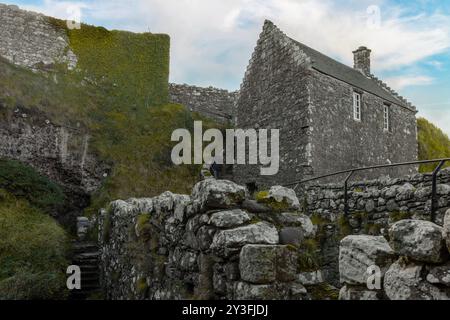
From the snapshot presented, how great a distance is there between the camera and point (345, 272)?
3113mm

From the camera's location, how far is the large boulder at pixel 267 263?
3668mm

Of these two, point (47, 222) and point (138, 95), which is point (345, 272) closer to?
point (47, 222)

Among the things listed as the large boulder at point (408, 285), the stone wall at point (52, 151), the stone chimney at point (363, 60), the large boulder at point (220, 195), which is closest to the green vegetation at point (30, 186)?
the stone wall at point (52, 151)

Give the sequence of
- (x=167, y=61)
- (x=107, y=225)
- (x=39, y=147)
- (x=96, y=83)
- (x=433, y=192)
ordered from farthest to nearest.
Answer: (x=167, y=61) < (x=96, y=83) < (x=39, y=147) < (x=107, y=225) < (x=433, y=192)

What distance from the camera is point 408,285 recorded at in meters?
2.62

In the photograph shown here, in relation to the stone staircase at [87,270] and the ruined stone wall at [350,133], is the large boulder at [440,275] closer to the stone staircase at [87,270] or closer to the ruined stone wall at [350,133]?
the stone staircase at [87,270]

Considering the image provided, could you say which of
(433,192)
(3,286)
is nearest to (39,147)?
(3,286)

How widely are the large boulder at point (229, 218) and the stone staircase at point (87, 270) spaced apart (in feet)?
22.6

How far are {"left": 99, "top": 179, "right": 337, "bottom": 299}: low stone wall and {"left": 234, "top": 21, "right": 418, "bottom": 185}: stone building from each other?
12.9m

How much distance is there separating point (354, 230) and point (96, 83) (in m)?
15.6

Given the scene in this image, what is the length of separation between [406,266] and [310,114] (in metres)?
15.5
